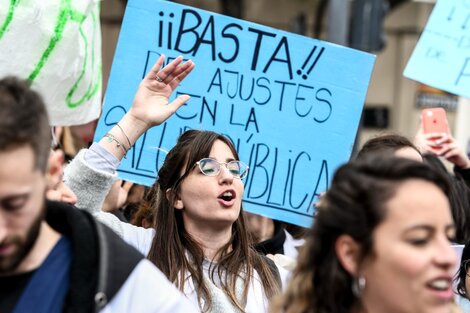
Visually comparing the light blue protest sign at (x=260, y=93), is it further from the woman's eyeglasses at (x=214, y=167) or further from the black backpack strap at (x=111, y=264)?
the black backpack strap at (x=111, y=264)

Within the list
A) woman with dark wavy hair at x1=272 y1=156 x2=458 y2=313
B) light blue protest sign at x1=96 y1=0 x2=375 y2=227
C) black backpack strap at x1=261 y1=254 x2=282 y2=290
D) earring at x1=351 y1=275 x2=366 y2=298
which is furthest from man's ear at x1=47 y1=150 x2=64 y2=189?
light blue protest sign at x1=96 y1=0 x2=375 y2=227

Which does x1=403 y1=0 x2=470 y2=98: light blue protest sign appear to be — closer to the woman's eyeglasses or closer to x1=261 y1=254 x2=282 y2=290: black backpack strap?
the woman's eyeglasses

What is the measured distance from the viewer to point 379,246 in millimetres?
2525

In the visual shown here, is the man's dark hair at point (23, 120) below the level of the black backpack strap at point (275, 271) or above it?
above

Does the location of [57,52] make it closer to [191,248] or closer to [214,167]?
[214,167]

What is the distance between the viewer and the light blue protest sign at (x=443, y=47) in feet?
17.6

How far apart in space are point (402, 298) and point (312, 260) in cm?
29

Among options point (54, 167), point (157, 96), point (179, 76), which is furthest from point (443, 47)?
point (54, 167)

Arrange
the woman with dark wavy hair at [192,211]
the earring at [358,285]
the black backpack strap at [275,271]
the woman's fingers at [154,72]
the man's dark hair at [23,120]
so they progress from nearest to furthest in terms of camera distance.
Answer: the man's dark hair at [23,120], the earring at [358,285], the woman with dark wavy hair at [192,211], the black backpack strap at [275,271], the woman's fingers at [154,72]

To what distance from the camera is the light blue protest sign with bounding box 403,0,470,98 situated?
5.38m

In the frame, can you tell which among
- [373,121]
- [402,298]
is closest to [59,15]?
[402,298]

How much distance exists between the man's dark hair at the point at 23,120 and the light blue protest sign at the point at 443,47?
3172mm

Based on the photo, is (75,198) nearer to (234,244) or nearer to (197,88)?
(234,244)

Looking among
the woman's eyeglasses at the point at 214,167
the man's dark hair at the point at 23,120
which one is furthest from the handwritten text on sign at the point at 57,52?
the man's dark hair at the point at 23,120
